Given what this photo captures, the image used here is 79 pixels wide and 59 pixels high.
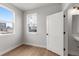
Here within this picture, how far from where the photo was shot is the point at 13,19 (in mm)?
4285

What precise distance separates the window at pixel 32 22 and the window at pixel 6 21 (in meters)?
1.23

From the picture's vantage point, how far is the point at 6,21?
3.79m

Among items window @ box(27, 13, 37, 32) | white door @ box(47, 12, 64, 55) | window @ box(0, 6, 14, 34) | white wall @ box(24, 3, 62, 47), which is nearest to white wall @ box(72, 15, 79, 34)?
white door @ box(47, 12, 64, 55)

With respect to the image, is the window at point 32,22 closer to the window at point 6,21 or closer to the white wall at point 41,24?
the white wall at point 41,24

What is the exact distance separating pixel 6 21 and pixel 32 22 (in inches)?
66.4

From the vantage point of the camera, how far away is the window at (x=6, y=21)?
355cm

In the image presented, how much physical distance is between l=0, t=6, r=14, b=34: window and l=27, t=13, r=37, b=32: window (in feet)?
4.05

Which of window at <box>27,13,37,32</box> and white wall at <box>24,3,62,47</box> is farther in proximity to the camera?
window at <box>27,13,37,32</box>

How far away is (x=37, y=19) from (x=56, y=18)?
1597 mm

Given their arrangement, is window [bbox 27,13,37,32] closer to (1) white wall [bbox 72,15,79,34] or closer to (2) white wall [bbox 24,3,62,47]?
(2) white wall [bbox 24,3,62,47]

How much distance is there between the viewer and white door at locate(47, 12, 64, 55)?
126 inches

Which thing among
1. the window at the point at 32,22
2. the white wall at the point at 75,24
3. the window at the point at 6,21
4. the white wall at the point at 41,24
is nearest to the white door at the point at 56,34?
the white wall at the point at 75,24

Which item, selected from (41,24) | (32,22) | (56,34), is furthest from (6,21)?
(56,34)

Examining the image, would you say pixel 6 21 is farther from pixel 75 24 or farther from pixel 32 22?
→ pixel 75 24
